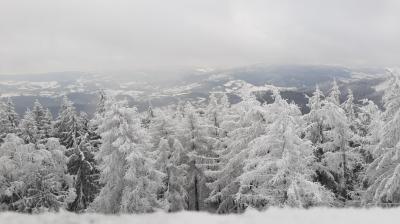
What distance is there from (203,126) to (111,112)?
8417 mm

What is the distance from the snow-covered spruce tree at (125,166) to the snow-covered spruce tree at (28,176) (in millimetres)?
3669

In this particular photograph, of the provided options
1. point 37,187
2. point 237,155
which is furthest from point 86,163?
point 237,155

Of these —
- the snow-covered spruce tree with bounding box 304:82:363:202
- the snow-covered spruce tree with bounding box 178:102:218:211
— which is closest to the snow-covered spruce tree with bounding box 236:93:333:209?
the snow-covered spruce tree with bounding box 304:82:363:202

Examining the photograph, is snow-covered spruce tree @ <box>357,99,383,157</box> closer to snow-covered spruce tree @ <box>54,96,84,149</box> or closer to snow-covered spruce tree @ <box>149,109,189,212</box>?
snow-covered spruce tree @ <box>149,109,189,212</box>

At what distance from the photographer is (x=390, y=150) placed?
20.3m

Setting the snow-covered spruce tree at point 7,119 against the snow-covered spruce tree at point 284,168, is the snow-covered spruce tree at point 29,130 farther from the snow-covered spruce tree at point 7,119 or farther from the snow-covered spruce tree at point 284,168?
the snow-covered spruce tree at point 284,168

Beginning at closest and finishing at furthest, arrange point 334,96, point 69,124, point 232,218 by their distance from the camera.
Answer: point 232,218
point 334,96
point 69,124

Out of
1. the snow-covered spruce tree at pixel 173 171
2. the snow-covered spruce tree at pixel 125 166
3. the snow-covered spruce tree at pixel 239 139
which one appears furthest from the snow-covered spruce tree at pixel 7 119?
the snow-covered spruce tree at pixel 239 139

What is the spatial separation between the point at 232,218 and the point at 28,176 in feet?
71.0

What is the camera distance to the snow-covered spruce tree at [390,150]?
1938 centimetres

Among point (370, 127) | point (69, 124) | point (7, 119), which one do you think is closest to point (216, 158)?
point (370, 127)

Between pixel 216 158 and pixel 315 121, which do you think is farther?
pixel 216 158

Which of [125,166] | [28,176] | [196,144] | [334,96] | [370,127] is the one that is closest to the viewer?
[125,166]

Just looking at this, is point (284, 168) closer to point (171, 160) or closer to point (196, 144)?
point (171, 160)
